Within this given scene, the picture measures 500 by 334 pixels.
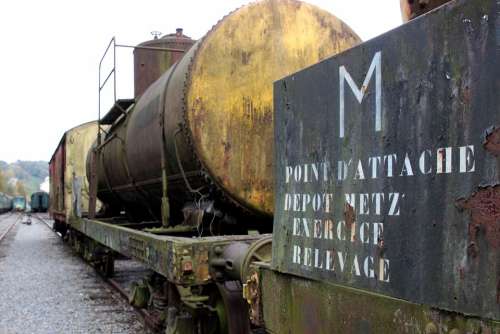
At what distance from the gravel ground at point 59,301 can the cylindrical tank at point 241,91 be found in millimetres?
3060

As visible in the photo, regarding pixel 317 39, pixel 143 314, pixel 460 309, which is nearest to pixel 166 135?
pixel 317 39

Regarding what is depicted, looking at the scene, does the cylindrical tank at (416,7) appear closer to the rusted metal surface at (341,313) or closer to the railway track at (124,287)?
the rusted metal surface at (341,313)

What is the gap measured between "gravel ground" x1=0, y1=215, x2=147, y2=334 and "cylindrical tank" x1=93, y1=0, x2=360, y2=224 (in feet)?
10.0

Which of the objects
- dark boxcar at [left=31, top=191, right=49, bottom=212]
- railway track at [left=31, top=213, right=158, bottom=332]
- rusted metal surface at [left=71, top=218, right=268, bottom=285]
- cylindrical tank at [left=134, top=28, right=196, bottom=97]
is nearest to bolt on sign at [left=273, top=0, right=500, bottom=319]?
rusted metal surface at [left=71, top=218, right=268, bottom=285]

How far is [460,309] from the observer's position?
161cm

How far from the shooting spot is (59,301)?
29.4 ft

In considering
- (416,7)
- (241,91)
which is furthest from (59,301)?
(416,7)

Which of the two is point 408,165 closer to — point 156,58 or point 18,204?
point 156,58

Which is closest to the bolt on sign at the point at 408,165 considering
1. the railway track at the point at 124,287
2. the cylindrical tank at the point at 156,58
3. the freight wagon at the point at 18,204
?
the railway track at the point at 124,287

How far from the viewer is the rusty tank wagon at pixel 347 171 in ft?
5.24

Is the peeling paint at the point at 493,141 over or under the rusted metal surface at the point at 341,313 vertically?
over

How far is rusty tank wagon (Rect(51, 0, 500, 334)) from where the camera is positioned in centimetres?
160

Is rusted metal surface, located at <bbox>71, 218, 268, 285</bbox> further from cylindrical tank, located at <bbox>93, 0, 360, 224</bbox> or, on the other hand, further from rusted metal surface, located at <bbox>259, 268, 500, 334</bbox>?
rusted metal surface, located at <bbox>259, 268, 500, 334</bbox>

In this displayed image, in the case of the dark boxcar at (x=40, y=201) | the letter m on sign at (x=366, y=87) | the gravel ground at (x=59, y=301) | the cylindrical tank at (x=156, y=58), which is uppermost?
the cylindrical tank at (x=156, y=58)
